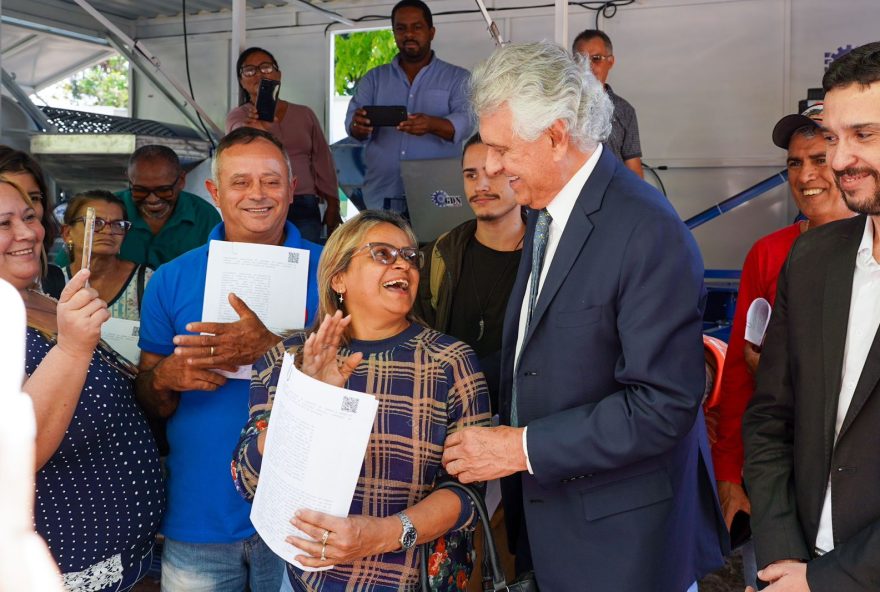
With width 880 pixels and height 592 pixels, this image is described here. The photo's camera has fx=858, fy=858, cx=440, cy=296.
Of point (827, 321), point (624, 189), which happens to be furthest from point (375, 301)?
point (827, 321)

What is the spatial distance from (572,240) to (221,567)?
147 centimetres

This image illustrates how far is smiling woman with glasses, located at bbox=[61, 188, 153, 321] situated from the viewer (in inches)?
134

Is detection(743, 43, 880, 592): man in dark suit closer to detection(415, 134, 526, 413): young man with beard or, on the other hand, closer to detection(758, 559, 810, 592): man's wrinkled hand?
detection(758, 559, 810, 592): man's wrinkled hand

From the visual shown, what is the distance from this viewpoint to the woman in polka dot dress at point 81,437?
2.00m

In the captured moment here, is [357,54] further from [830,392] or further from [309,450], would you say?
[830,392]

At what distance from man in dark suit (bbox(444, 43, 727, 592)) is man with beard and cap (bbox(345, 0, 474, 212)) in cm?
358

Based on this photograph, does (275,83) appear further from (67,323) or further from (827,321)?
(827,321)

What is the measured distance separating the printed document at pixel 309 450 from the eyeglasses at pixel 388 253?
18.9 inches

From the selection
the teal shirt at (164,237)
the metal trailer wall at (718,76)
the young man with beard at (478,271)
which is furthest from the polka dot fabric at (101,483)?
the metal trailer wall at (718,76)

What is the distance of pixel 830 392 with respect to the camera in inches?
75.5

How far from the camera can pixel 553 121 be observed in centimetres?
206

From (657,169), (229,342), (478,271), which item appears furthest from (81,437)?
(657,169)

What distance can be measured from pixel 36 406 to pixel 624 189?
4.87 ft

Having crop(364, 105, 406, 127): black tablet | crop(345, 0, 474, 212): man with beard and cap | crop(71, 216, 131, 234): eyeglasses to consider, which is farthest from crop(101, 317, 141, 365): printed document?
crop(345, 0, 474, 212): man with beard and cap
